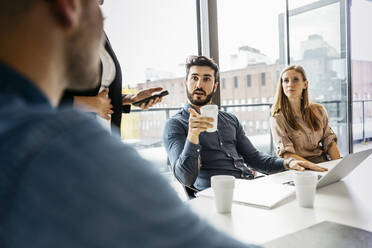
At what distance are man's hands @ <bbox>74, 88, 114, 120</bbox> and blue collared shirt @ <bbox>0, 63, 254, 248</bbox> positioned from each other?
3.75ft

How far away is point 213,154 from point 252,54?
269 centimetres

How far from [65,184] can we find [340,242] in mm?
729

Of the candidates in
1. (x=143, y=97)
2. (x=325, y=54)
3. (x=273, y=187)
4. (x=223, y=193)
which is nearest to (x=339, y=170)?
(x=273, y=187)

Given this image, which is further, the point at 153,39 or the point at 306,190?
the point at 153,39

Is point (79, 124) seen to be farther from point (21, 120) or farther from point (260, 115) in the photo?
point (260, 115)

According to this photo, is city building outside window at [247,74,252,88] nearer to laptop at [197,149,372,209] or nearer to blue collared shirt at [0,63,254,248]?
laptop at [197,149,372,209]

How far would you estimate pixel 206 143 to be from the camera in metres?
2.12

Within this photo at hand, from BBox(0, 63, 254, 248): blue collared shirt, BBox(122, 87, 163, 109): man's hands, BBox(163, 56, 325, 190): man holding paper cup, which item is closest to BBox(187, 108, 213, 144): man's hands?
BBox(163, 56, 325, 190): man holding paper cup

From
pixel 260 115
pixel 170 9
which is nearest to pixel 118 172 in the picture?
pixel 170 9

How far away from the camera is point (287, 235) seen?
32.8 inches

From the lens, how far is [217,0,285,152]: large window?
3.41m

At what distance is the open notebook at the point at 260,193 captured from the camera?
111 cm

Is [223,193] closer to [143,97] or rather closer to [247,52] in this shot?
[143,97]

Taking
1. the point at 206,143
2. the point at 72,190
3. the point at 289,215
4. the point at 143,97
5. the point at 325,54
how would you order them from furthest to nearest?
the point at 325,54
the point at 206,143
the point at 143,97
the point at 289,215
the point at 72,190
